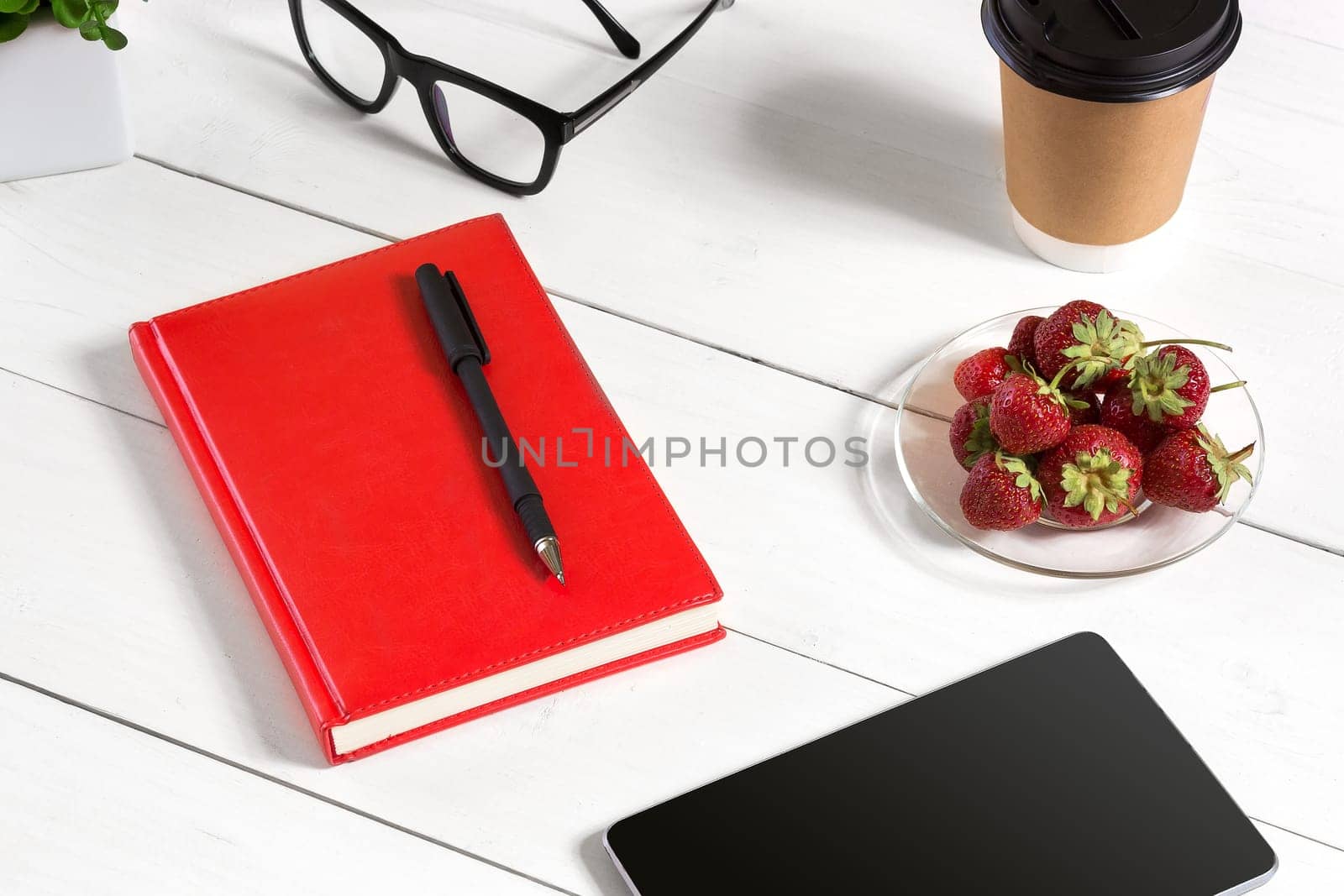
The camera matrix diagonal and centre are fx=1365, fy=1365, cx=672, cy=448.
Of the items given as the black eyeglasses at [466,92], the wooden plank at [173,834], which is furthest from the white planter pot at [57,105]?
the wooden plank at [173,834]

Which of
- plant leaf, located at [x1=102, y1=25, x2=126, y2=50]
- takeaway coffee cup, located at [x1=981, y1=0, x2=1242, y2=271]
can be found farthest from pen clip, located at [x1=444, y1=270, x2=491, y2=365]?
takeaway coffee cup, located at [x1=981, y1=0, x2=1242, y2=271]

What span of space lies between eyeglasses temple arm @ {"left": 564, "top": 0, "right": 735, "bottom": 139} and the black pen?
0.16 metres

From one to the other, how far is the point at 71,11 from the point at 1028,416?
0.67 meters

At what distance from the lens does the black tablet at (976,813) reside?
699 millimetres

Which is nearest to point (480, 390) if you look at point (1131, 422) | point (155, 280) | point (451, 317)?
point (451, 317)

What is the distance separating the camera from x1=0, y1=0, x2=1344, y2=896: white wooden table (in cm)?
74

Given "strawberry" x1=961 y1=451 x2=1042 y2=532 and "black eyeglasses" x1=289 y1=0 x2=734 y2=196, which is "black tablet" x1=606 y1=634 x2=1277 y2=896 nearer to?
"strawberry" x1=961 y1=451 x2=1042 y2=532

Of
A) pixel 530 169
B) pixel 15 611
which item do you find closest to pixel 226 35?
pixel 530 169

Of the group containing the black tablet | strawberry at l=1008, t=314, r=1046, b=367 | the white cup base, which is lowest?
the black tablet

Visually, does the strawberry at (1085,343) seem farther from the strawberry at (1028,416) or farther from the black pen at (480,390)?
the black pen at (480,390)

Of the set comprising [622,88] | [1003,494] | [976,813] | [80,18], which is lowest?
[976,813]

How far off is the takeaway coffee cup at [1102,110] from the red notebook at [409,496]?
340 millimetres

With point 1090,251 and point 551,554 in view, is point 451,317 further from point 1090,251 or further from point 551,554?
point 1090,251

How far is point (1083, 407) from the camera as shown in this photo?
0.80 metres
